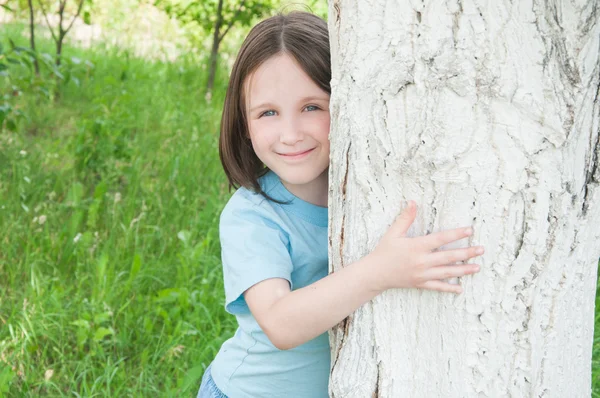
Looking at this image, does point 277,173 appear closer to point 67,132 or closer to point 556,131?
point 556,131

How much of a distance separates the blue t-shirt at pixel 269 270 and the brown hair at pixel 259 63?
68 millimetres

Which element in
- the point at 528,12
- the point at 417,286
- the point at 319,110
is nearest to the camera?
the point at 528,12

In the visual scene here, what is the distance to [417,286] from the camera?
1.26 metres

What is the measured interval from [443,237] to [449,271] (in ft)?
0.20

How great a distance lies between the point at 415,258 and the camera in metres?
1.23

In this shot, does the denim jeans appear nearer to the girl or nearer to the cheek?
the girl

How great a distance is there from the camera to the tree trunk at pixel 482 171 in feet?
3.62

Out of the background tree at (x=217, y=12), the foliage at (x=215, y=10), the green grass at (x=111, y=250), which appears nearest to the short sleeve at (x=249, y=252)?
the green grass at (x=111, y=250)

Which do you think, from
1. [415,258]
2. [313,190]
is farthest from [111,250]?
[415,258]

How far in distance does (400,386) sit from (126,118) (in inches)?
127

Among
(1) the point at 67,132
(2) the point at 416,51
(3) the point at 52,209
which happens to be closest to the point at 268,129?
(2) the point at 416,51

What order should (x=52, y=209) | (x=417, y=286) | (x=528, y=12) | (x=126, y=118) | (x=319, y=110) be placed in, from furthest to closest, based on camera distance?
(x=126, y=118) < (x=52, y=209) < (x=319, y=110) < (x=417, y=286) < (x=528, y=12)

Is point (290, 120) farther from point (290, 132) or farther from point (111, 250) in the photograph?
point (111, 250)

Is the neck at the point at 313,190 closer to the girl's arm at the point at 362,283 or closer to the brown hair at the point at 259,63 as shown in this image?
the brown hair at the point at 259,63
